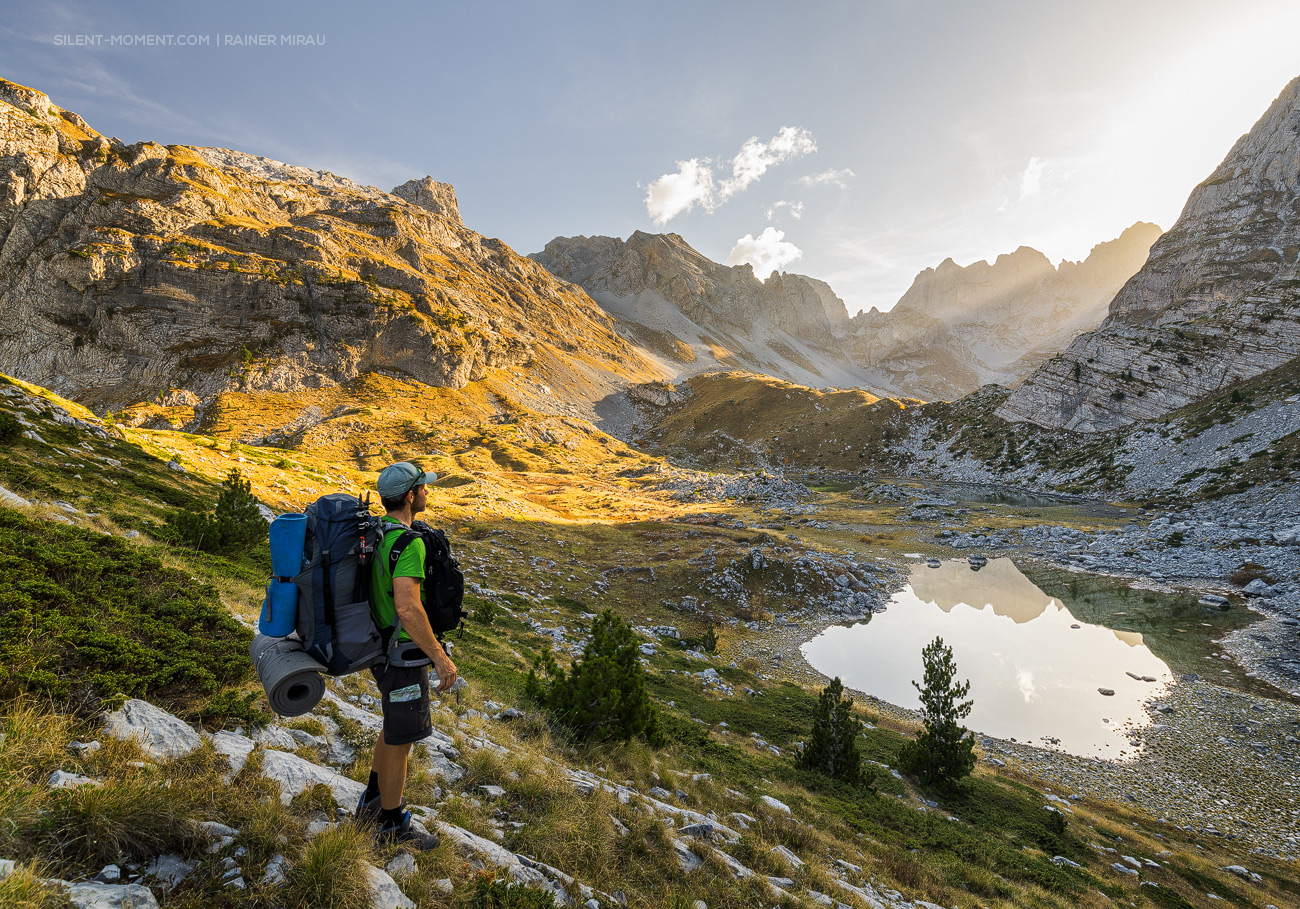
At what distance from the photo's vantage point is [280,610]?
394 cm

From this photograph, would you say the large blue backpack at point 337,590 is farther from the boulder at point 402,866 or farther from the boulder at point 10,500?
the boulder at point 10,500

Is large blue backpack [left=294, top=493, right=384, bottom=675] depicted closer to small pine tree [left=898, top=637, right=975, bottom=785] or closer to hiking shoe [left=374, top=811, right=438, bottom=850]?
hiking shoe [left=374, top=811, right=438, bottom=850]

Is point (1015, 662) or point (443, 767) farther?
point (1015, 662)

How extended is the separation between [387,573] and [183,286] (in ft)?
311

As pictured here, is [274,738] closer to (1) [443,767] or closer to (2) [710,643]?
(1) [443,767]

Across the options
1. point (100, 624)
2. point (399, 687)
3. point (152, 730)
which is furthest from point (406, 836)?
point (100, 624)

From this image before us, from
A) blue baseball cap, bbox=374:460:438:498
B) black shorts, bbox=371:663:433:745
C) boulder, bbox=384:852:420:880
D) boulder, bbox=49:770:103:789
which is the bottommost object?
boulder, bbox=384:852:420:880

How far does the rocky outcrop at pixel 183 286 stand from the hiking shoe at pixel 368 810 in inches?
3159

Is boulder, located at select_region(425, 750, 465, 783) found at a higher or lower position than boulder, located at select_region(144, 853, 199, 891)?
lower

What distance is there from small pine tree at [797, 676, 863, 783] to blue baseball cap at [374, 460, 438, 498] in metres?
10.6

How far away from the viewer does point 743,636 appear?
888 inches

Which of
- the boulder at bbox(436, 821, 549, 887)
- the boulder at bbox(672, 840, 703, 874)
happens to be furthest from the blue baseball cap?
the boulder at bbox(672, 840, 703, 874)

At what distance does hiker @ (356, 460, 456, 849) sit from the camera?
13.4 feet

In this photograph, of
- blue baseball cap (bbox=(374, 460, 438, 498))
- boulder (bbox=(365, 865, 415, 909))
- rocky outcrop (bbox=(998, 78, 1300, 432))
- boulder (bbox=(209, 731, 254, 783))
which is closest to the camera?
boulder (bbox=(365, 865, 415, 909))
